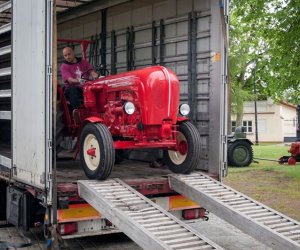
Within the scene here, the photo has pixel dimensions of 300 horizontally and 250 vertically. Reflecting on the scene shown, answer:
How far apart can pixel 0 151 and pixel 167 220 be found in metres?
3.62

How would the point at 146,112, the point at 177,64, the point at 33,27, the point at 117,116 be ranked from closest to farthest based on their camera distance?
the point at 33,27 → the point at 146,112 → the point at 117,116 → the point at 177,64

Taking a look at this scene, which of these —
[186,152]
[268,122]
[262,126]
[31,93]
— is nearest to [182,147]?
[186,152]

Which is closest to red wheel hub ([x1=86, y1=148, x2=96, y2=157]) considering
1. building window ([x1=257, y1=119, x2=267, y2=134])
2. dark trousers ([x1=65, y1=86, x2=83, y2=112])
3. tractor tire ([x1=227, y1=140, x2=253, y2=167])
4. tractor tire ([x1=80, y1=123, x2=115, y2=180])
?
tractor tire ([x1=80, y1=123, x2=115, y2=180])

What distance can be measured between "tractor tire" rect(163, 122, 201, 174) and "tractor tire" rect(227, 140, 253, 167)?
32.3 feet

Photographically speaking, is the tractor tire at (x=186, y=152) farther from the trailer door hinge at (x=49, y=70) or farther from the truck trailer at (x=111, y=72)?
the trailer door hinge at (x=49, y=70)

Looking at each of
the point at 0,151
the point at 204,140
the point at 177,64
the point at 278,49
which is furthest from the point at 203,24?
the point at 278,49

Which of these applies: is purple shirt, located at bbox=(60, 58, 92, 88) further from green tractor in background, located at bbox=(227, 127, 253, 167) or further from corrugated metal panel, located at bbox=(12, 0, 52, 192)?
green tractor in background, located at bbox=(227, 127, 253, 167)

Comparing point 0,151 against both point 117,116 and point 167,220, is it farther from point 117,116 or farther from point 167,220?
point 167,220

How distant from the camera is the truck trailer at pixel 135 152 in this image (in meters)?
5.50

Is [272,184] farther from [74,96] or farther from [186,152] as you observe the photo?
[74,96]

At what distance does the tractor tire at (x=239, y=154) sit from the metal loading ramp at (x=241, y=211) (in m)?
10.2

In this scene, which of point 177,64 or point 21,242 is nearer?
point 21,242

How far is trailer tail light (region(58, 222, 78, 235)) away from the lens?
5.85 m

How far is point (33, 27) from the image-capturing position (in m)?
5.89
